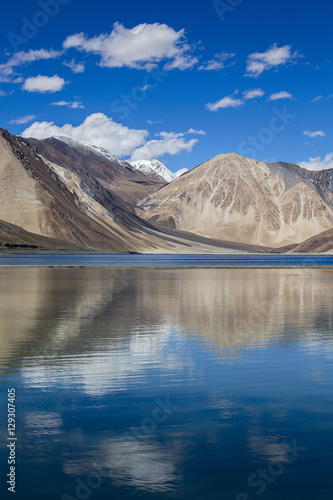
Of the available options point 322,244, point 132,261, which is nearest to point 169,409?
point 132,261

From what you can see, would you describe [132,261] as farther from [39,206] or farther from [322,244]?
[322,244]

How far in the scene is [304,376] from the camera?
41.0ft

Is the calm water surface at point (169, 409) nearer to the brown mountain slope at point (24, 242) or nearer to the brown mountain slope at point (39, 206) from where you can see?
the brown mountain slope at point (24, 242)

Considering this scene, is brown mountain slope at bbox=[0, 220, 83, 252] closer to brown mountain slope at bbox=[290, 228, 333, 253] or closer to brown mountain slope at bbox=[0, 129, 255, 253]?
brown mountain slope at bbox=[0, 129, 255, 253]

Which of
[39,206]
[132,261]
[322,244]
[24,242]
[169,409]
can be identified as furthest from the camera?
[322,244]

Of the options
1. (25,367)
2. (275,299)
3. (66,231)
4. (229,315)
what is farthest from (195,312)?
(66,231)

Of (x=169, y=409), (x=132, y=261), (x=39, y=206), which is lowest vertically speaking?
(x=169, y=409)

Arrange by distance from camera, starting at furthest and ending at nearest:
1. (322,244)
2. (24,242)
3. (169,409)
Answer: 1. (322,244)
2. (24,242)
3. (169,409)

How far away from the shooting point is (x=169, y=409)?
9.77 meters

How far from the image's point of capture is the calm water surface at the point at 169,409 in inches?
276

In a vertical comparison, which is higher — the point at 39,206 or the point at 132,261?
the point at 39,206

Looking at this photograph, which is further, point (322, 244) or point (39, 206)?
point (322, 244)

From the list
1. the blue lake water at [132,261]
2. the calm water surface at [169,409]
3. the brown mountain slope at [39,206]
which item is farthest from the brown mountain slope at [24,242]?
the calm water surface at [169,409]

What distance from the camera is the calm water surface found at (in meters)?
7.02
